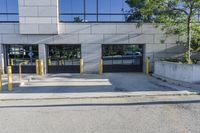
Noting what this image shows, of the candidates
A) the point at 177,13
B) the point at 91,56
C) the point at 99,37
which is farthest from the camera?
the point at 91,56

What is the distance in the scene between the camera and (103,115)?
612cm

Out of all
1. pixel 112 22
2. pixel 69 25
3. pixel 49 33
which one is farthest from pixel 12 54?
pixel 112 22

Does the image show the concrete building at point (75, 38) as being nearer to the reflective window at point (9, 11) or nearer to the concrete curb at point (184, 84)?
the reflective window at point (9, 11)

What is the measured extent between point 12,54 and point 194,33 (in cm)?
1273

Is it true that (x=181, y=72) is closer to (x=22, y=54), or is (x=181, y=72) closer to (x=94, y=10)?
(x=94, y=10)

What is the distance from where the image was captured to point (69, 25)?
1512 centimetres

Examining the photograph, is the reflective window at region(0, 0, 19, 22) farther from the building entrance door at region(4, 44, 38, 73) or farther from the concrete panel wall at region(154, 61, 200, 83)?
the concrete panel wall at region(154, 61, 200, 83)

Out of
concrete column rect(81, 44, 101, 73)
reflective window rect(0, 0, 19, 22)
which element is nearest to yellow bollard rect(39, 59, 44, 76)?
concrete column rect(81, 44, 101, 73)

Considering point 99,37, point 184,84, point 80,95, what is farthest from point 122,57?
point 80,95

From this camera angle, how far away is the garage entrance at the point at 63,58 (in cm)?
1569

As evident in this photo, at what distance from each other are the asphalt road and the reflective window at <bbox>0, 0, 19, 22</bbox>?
950cm

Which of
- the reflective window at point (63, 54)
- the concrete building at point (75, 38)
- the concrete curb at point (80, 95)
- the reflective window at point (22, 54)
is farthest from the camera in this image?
the reflective window at point (63, 54)

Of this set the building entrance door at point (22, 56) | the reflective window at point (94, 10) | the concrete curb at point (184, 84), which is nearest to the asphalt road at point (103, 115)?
the concrete curb at point (184, 84)

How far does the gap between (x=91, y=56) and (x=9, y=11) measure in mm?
6858
